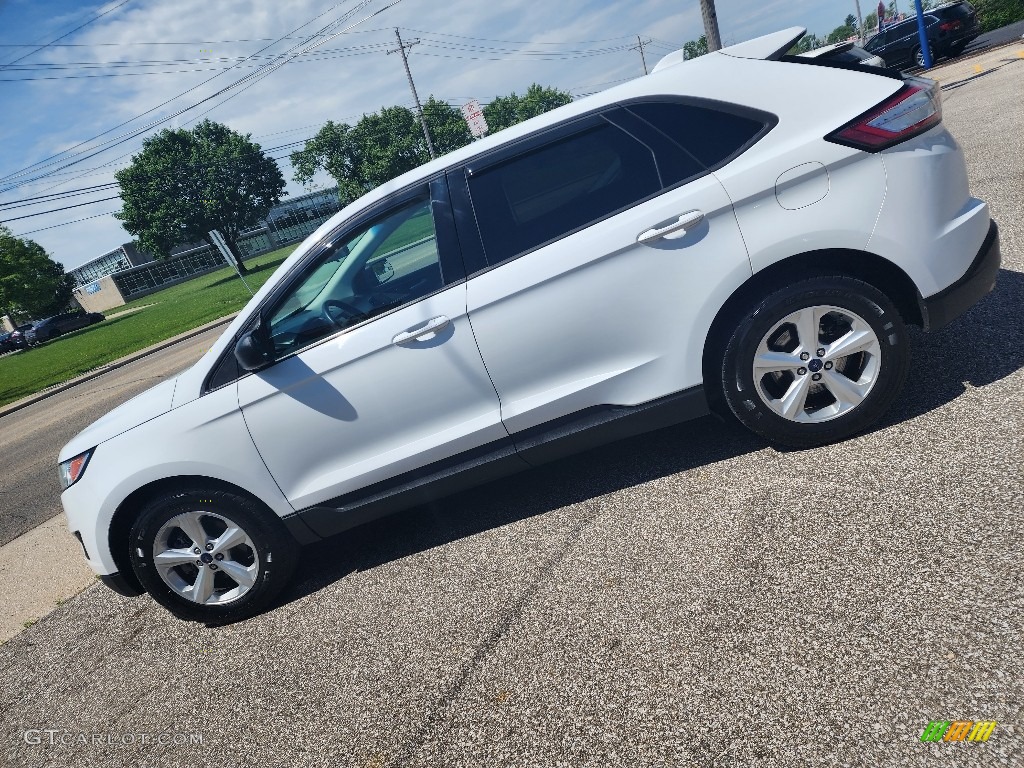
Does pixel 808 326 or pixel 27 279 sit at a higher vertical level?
pixel 27 279

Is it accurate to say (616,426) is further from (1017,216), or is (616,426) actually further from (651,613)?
(1017,216)

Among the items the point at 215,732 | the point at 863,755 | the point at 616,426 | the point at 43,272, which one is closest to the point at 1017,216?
the point at 616,426

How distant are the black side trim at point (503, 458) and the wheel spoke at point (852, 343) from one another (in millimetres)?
613

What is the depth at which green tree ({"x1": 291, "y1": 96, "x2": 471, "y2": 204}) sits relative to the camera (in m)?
74.9

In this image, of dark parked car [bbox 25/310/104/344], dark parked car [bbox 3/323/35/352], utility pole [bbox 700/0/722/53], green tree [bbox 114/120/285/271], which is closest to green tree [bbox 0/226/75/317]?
green tree [bbox 114/120/285/271]

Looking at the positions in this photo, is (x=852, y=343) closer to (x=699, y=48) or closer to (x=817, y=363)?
(x=817, y=363)

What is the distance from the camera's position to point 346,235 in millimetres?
3299

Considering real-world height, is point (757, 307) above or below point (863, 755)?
above

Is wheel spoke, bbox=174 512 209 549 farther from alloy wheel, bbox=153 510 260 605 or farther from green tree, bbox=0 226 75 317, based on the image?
green tree, bbox=0 226 75 317

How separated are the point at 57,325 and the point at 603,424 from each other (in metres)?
54.1

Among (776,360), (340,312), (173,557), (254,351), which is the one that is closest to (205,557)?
(173,557)

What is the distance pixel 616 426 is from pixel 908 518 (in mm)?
1264

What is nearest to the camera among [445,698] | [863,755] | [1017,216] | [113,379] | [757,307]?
[863,755]

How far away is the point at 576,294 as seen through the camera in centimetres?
304
